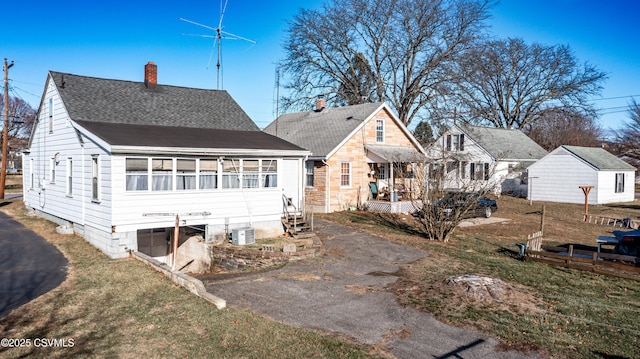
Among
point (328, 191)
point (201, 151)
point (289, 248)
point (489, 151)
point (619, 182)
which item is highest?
point (489, 151)

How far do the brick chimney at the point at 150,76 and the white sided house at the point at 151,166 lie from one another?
0.06 m

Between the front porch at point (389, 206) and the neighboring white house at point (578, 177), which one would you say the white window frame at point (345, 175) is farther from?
the neighboring white house at point (578, 177)

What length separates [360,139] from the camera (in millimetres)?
26672

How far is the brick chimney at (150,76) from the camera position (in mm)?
21188

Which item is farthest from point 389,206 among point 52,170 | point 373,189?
point 52,170

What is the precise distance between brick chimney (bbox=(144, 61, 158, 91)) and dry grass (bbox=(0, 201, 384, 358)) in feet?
40.3

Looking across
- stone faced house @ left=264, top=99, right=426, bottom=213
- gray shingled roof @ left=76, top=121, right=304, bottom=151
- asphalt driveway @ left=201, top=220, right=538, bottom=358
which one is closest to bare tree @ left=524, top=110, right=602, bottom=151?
stone faced house @ left=264, top=99, right=426, bottom=213

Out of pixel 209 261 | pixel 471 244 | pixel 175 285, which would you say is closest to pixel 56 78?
pixel 209 261

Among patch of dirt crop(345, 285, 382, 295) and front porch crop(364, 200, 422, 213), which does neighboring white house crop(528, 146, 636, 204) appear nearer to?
front porch crop(364, 200, 422, 213)

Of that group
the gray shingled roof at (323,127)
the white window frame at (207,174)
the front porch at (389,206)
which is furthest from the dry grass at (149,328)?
the front porch at (389,206)

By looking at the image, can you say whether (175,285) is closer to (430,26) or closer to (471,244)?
(471,244)

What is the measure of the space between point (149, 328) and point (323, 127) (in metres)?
21.7

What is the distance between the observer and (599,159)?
35.0 metres

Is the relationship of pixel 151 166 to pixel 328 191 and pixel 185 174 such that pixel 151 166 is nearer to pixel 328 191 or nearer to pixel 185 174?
pixel 185 174
